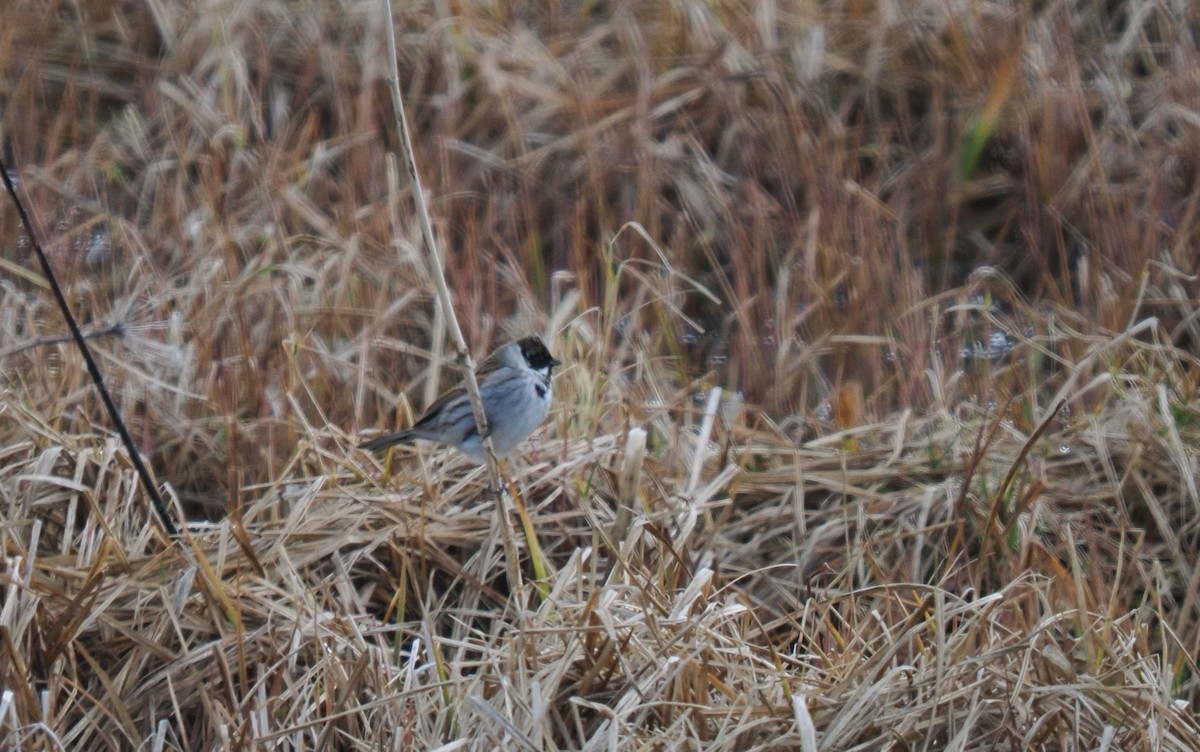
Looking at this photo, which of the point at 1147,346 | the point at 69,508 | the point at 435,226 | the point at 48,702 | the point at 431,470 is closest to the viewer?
the point at 48,702

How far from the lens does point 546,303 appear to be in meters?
5.62

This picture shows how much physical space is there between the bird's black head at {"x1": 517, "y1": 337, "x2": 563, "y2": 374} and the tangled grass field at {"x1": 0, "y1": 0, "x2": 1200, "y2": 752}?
210 millimetres

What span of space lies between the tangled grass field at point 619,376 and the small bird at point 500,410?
0.37ft

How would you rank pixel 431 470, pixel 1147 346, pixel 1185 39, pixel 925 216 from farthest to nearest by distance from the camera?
pixel 1185 39, pixel 925 216, pixel 1147 346, pixel 431 470

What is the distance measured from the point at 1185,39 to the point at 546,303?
3.10 meters

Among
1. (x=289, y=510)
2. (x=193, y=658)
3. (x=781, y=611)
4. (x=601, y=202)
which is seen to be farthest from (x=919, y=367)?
(x=193, y=658)

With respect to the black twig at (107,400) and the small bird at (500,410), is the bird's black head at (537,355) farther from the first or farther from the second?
the black twig at (107,400)

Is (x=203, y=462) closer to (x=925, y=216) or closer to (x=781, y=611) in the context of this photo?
(x=781, y=611)

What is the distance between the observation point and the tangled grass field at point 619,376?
3137 millimetres

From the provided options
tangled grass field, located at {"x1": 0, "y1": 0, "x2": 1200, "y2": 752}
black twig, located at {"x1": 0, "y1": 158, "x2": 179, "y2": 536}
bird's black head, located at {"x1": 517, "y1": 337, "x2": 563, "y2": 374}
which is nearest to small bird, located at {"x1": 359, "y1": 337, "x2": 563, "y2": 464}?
bird's black head, located at {"x1": 517, "y1": 337, "x2": 563, "y2": 374}

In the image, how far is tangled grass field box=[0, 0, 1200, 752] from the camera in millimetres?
3137

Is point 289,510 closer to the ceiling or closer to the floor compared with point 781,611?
closer to the ceiling

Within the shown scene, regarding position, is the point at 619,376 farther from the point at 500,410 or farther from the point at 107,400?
the point at 107,400

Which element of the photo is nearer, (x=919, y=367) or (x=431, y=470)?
(x=431, y=470)
